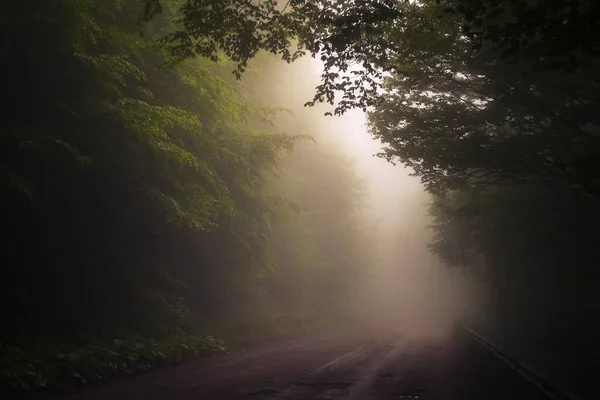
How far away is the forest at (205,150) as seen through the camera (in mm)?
9812

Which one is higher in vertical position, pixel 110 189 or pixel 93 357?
pixel 110 189

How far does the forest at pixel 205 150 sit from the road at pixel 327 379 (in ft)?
3.60

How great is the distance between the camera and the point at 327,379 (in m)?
12.7

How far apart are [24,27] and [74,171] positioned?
12.5ft

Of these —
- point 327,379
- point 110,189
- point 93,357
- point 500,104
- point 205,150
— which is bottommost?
point 327,379

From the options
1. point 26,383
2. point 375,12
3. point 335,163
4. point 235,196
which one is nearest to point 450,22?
point 375,12

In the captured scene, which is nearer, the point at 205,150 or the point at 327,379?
the point at 327,379

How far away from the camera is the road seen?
10.5m

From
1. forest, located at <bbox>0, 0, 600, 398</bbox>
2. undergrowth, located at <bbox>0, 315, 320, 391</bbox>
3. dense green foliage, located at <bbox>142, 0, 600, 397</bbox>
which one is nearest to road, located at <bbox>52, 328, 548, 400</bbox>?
undergrowth, located at <bbox>0, 315, 320, 391</bbox>

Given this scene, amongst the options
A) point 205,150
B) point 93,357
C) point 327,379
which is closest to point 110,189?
point 205,150

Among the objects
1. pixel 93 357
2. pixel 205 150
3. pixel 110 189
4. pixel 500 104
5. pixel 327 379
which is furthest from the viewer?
pixel 205 150

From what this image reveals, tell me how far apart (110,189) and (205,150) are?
15.5 ft

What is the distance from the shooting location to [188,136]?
1861 cm

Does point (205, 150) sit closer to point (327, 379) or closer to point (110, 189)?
point (110, 189)
